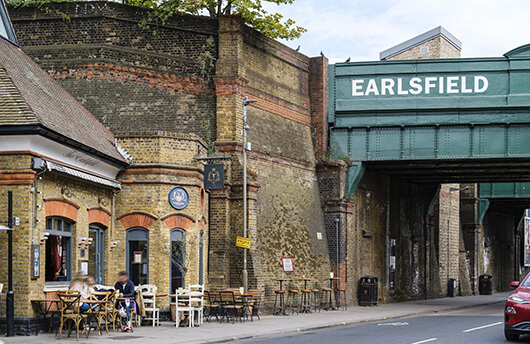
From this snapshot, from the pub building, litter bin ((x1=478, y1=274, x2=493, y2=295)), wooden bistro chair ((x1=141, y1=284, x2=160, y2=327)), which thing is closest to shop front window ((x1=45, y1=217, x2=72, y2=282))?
the pub building

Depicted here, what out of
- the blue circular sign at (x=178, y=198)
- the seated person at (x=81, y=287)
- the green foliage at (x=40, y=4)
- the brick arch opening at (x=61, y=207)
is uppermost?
the green foliage at (x=40, y=4)

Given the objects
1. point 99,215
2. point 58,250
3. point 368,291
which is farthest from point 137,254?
point 368,291

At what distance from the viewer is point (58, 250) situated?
20.0 meters

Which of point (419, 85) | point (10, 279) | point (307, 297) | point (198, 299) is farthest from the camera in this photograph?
point (419, 85)

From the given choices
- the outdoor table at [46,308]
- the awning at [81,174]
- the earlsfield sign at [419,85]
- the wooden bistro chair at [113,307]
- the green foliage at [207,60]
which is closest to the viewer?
the outdoor table at [46,308]

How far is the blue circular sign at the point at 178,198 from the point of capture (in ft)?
76.9

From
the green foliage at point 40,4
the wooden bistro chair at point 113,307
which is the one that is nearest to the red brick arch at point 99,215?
the wooden bistro chair at point 113,307

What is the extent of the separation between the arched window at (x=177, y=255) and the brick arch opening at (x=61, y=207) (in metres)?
3.71

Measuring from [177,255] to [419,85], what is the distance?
46.0 ft

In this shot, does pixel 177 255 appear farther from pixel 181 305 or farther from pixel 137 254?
pixel 181 305

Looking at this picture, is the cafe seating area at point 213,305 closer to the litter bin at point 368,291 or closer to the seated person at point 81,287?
the seated person at point 81,287

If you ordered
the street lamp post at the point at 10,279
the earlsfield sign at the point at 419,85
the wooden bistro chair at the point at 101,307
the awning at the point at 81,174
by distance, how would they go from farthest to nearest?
the earlsfield sign at the point at 419,85
the awning at the point at 81,174
the wooden bistro chair at the point at 101,307
the street lamp post at the point at 10,279

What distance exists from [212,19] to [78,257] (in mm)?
11203

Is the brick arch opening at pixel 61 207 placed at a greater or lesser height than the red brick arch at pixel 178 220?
greater
